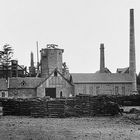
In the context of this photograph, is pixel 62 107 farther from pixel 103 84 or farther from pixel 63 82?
pixel 103 84

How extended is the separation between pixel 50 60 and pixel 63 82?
356 inches

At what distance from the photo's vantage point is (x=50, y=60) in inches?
3113

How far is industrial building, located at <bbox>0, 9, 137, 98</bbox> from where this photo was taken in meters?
71.3

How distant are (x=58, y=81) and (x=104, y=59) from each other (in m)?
16.8

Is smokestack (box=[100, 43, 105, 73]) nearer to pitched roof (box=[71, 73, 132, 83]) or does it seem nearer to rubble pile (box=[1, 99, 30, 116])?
pitched roof (box=[71, 73, 132, 83])

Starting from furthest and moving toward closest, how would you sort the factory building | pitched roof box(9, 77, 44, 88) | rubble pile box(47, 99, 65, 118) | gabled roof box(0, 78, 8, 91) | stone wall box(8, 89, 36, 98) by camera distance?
the factory building
pitched roof box(9, 77, 44, 88)
gabled roof box(0, 78, 8, 91)
stone wall box(8, 89, 36, 98)
rubble pile box(47, 99, 65, 118)

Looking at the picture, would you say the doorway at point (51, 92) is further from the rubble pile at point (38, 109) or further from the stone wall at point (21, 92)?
the rubble pile at point (38, 109)

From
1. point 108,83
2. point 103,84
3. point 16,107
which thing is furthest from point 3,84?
point 16,107

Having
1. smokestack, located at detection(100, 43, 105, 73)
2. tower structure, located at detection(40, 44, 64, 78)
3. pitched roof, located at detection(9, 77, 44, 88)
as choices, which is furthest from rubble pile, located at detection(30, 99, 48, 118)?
smokestack, located at detection(100, 43, 105, 73)

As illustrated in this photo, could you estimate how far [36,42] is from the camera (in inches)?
3659

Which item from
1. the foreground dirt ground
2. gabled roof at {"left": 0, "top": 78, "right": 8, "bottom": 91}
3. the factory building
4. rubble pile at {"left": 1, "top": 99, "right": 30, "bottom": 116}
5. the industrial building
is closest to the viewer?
the foreground dirt ground

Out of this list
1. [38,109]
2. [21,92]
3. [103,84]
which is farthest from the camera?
[103,84]

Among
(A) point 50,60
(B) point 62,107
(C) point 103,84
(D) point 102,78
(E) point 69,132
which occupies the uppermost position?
(A) point 50,60

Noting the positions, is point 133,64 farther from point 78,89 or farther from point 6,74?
point 6,74
